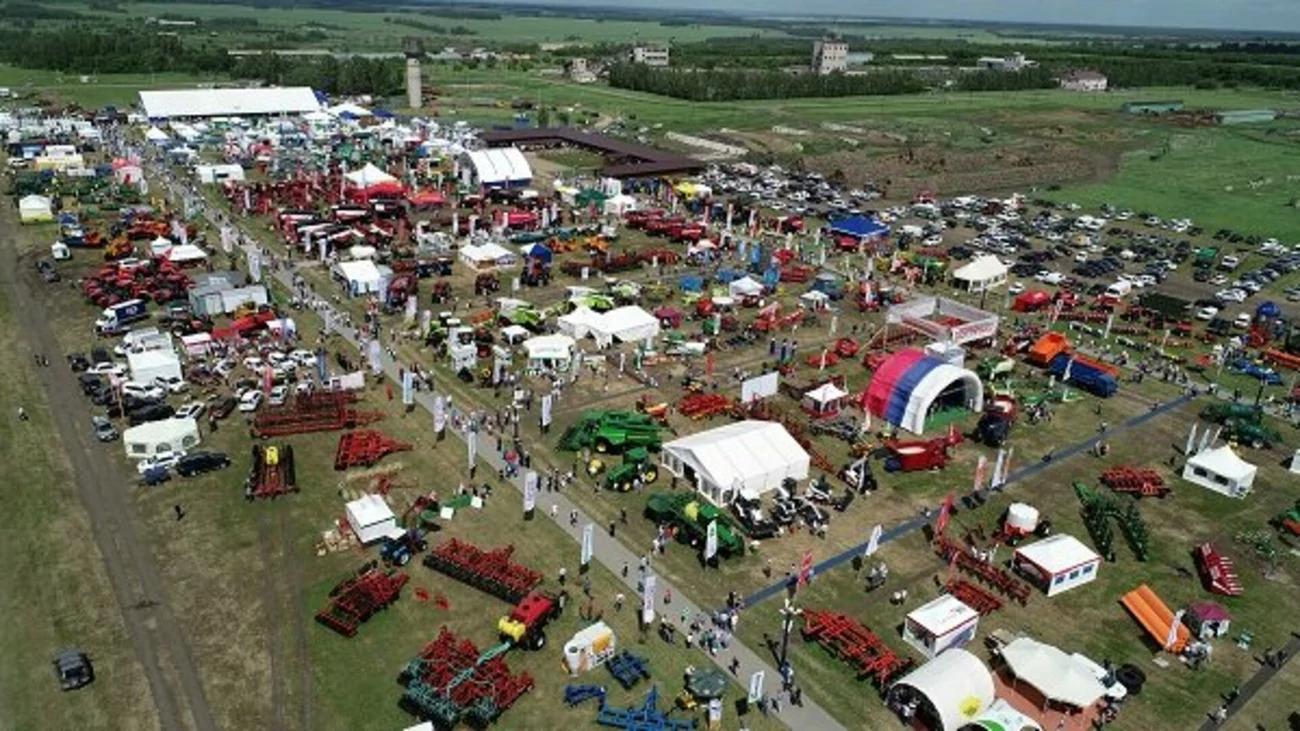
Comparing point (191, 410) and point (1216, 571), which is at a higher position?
point (1216, 571)

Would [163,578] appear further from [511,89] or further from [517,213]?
[511,89]

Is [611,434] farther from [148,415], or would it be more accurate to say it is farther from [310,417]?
[148,415]

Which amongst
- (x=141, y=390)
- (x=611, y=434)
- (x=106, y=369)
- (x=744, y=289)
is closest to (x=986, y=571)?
(x=611, y=434)

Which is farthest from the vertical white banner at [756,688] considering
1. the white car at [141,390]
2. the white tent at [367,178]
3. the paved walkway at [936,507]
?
the white tent at [367,178]

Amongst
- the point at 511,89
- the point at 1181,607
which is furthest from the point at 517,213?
the point at 511,89

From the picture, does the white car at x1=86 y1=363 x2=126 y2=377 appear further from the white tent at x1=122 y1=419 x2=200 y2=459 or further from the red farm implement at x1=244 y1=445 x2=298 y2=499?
the red farm implement at x1=244 y1=445 x2=298 y2=499
